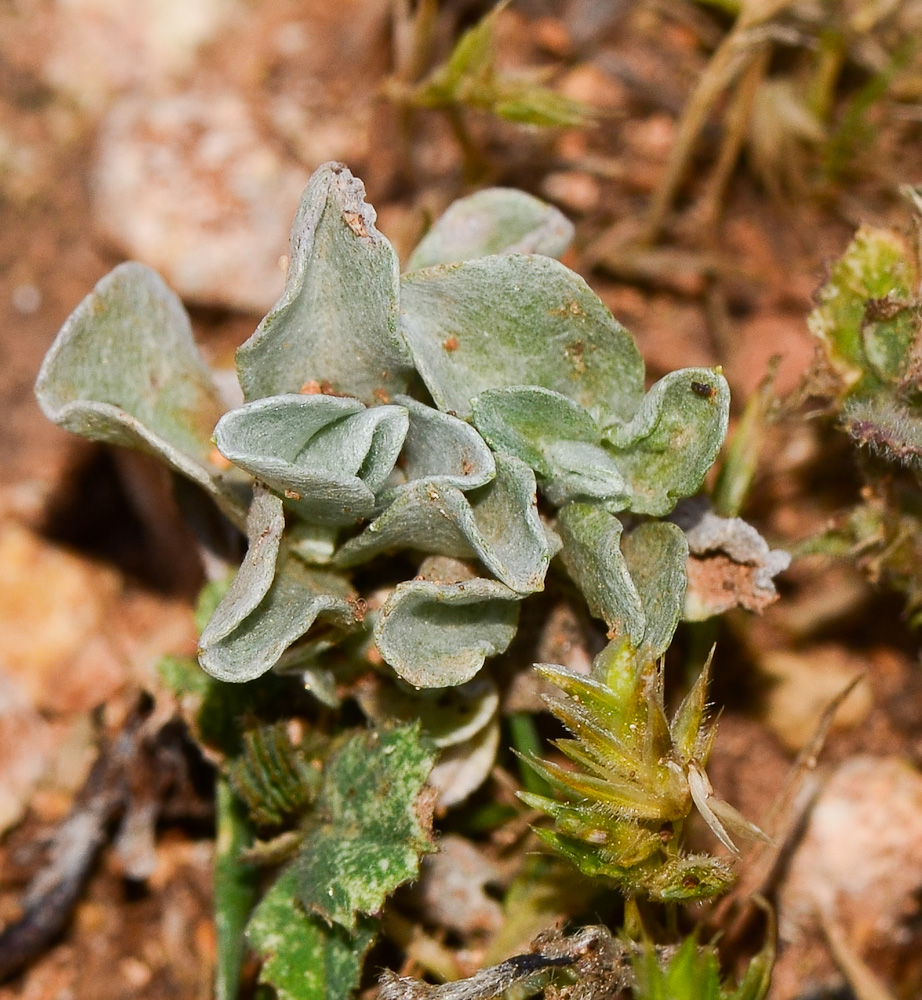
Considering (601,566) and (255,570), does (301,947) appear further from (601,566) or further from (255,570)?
(601,566)

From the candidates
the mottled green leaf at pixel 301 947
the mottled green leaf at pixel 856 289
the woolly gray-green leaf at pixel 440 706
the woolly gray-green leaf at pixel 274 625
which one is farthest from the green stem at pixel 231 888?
the mottled green leaf at pixel 856 289

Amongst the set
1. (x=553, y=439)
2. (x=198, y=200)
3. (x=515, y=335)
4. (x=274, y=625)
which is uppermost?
(x=515, y=335)

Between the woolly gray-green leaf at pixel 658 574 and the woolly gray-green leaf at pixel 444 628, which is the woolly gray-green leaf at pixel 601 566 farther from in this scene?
the woolly gray-green leaf at pixel 444 628

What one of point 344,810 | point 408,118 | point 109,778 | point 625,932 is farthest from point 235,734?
point 408,118

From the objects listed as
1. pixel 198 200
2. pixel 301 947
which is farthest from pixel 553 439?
pixel 198 200

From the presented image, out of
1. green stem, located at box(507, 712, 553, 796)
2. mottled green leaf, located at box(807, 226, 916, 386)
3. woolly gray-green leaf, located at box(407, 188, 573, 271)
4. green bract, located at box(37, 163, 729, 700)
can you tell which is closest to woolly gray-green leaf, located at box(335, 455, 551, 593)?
green bract, located at box(37, 163, 729, 700)

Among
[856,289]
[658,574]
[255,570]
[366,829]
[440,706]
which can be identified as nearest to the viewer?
[255,570]
